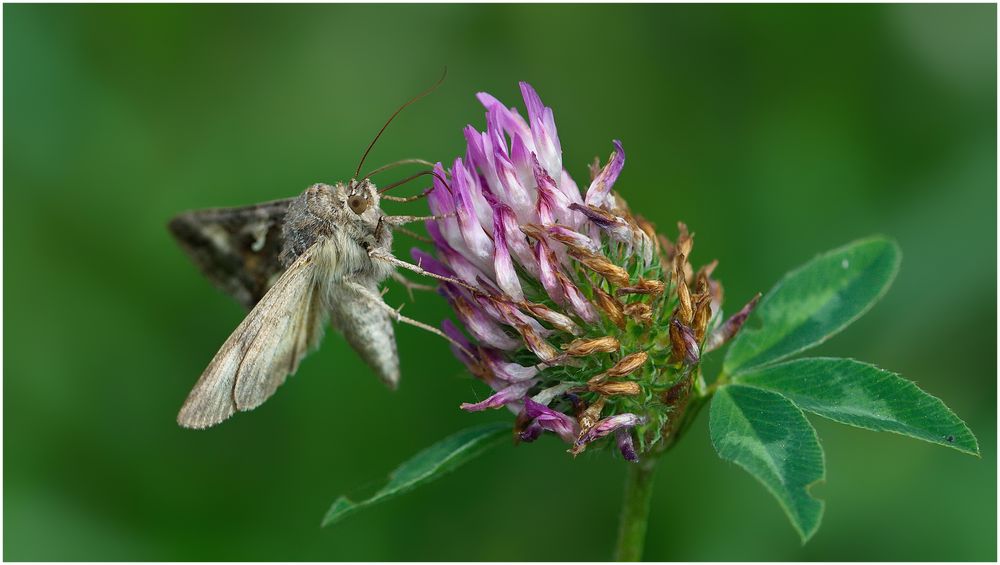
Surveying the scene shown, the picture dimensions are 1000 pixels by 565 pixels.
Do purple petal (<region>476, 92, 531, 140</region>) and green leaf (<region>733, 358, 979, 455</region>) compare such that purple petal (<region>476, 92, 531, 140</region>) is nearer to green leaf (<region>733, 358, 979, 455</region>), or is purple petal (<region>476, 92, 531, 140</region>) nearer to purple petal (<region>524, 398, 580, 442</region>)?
A: purple petal (<region>524, 398, 580, 442</region>)

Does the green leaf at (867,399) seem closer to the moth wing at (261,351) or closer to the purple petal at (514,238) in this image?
the purple petal at (514,238)

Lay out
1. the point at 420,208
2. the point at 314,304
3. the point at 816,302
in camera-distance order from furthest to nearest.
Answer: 1. the point at 420,208
2. the point at 314,304
3. the point at 816,302

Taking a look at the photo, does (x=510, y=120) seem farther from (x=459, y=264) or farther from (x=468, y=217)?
(x=459, y=264)

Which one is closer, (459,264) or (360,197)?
(459,264)

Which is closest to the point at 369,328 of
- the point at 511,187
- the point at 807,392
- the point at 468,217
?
the point at 468,217

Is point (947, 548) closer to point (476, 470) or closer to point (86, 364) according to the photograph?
point (476, 470)

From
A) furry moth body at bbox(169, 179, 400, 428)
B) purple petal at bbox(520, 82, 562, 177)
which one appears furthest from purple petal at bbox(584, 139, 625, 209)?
furry moth body at bbox(169, 179, 400, 428)
